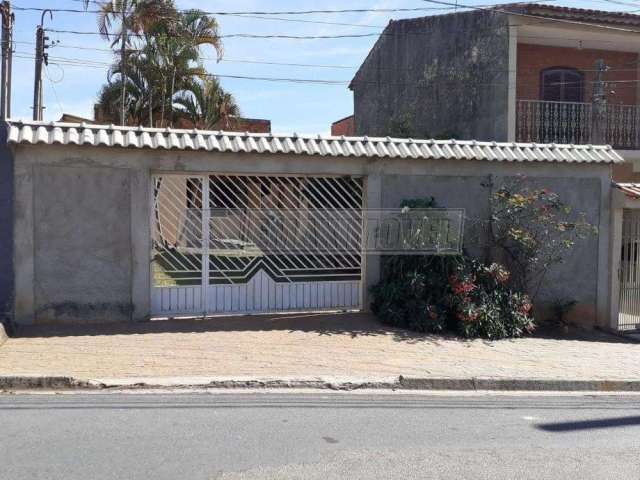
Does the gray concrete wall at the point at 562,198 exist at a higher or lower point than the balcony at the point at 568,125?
lower

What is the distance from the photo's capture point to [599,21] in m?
16.0

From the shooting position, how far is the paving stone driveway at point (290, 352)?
283 inches

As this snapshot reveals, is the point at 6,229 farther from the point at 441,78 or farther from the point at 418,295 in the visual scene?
the point at 441,78

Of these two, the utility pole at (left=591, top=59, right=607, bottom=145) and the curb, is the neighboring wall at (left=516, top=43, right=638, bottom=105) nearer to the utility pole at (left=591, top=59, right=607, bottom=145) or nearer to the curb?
the utility pole at (left=591, top=59, right=607, bottom=145)

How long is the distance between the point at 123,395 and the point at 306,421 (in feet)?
6.22

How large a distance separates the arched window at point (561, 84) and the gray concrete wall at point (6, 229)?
13.9 metres

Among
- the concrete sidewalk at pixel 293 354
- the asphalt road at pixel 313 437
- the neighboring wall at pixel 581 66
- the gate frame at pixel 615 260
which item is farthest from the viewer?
the neighboring wall at pixel 581 66

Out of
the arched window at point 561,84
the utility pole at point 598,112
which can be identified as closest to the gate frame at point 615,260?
the utility pole at point 598,112

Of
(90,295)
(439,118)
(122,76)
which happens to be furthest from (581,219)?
(122,76)

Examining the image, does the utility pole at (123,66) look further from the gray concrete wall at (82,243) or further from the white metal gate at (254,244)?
the gray concrete wall at (82,243)

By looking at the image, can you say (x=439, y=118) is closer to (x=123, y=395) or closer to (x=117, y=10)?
(x=117, y=10)

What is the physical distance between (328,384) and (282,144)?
375cm

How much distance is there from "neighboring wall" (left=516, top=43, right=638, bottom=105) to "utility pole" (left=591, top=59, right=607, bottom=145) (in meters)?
1.48

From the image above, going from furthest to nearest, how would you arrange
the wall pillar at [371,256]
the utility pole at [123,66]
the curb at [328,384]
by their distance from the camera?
the utility pole at [123,66] → the wall pillar at [371,256] → the curb at [328,384]
